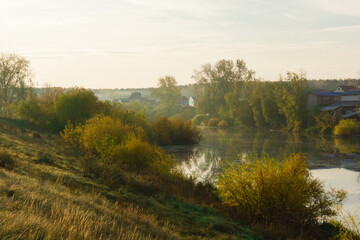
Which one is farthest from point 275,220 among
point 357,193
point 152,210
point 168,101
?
point 168,101

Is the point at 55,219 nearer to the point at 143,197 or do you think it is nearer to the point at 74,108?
the point at 143,197

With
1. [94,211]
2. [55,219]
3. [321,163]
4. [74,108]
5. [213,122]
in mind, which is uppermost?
[74,108]

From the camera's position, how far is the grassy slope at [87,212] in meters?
5.02

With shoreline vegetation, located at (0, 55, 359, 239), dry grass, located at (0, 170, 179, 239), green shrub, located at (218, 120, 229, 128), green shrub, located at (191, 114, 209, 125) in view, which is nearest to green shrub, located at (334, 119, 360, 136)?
green shrub, located at (218, 120, 229, 128)

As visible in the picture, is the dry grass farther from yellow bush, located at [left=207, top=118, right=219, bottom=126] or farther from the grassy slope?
yellow bush, located at [left=207, top=118, right=219, bottom=126]

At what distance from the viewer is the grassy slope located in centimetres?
502

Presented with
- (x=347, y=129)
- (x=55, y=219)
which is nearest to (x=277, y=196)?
(x=55, y=219)

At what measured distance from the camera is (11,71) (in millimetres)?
63781

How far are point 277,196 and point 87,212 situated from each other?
7732 mm

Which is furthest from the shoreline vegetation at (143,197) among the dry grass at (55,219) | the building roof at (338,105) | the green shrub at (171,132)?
the building roof at (338,105)

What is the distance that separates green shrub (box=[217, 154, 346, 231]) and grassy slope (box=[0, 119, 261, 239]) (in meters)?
1.24

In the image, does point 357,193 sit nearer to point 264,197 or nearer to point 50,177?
point 264,197

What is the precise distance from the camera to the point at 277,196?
12.1 m

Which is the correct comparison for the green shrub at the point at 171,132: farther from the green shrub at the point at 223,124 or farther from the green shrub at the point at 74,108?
the green shrub at the point at 223,124
